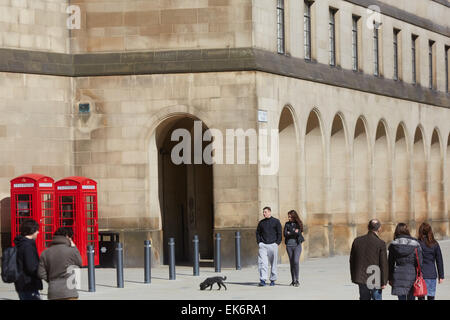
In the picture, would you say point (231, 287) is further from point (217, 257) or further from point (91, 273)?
point (217, 257)

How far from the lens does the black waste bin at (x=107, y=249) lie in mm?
28109

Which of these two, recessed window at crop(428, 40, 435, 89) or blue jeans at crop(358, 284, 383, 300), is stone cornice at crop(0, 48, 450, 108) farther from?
recessed window at crop(428, 40, 435, 89)

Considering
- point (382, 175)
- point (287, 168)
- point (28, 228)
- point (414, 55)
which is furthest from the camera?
point (414, 55)

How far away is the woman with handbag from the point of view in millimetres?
15922

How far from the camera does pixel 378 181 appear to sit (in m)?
38.8

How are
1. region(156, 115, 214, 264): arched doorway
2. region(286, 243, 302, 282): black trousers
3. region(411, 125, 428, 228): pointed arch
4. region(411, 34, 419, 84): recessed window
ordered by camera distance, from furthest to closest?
region(411, 125, 428, 228): pointed arch → region(411, 34, 419, 84): recessed window → region(156, 115, 214, 264): arched doorway → region(286, 243, 302, 282): black trousers

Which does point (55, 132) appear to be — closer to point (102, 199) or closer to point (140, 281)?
point (102, 199)

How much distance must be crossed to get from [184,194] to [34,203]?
774cm

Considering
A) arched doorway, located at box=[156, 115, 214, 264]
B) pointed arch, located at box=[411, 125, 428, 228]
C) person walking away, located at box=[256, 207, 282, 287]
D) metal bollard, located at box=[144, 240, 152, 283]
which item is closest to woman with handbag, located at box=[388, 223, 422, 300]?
person walking away, located at box=[256, 207, 282, 287]

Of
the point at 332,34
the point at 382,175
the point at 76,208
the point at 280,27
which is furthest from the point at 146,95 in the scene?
the point at 382,175

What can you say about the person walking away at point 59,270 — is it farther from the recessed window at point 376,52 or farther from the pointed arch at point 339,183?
the recessed window at point 376,52

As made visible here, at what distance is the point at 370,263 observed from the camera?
1605cm

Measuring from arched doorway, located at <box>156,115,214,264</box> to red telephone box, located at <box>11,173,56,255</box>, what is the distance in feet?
17.7
